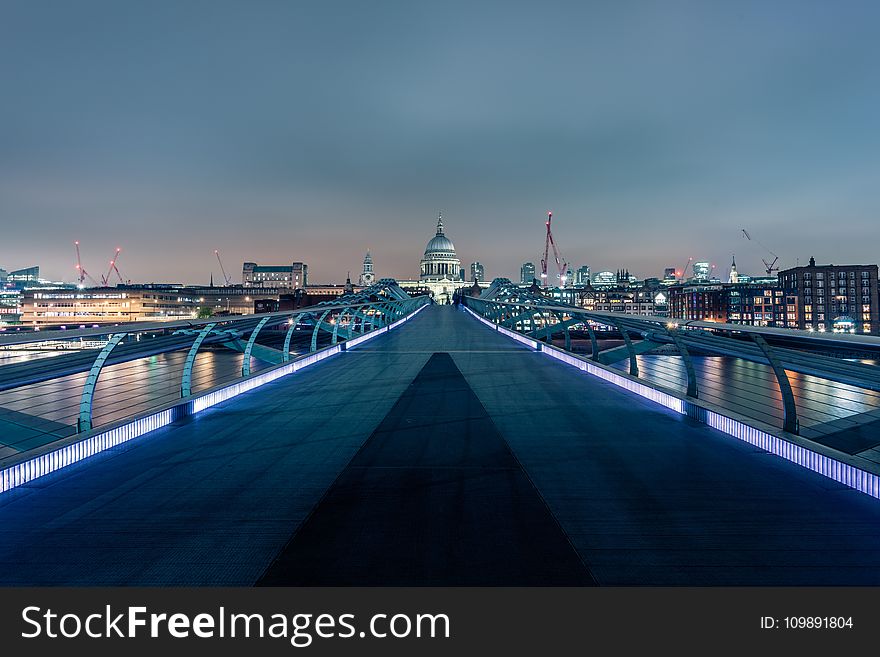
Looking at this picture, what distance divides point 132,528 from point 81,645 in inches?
44.6

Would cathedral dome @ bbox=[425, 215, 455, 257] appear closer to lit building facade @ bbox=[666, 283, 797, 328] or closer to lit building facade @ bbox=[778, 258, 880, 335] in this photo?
lit building facade @ bbox=[666, 283, 797, 328]

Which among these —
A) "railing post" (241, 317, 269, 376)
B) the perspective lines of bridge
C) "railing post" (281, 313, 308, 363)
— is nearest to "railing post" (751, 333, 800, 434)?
the perspective lines of bridge

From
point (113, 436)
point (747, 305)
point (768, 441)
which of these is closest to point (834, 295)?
point (747, 305)

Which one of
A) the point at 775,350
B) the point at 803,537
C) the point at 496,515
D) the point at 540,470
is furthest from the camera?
the point at 775,350

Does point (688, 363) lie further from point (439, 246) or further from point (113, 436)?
point (439, 246)

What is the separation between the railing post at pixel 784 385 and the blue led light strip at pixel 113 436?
7.47 m

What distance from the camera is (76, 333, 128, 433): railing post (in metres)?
5.03

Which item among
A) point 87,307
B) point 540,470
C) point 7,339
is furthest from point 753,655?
point 87,307

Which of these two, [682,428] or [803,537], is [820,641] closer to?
[803,537]

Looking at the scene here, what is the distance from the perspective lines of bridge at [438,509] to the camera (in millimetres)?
3029

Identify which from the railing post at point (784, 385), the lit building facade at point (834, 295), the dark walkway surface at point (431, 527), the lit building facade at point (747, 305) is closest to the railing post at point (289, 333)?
the dark walkway surface at point (431, 527)

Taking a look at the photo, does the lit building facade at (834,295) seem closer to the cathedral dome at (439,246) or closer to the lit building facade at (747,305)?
the lit building facade at (747,305)

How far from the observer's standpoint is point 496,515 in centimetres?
375

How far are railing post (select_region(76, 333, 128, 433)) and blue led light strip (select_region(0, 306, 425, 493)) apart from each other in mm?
181
